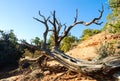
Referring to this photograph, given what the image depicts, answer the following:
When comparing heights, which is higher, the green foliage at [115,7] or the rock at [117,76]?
the green foliage at [115,7]

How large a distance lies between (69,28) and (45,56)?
2115 millimetres

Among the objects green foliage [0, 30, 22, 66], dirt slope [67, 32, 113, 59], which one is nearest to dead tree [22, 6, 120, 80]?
dirt slope [67, 32, 113, 59]

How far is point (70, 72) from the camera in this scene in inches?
495

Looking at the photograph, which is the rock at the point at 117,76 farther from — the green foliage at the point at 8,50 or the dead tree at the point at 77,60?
the green foliage at the point at 8,50

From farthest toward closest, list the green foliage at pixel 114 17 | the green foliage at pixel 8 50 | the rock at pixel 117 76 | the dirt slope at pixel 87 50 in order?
the green foliage at pixel 8 50 → the dirt slope at pixel 87 50 → the green foliage at pixel 114 17 → the rock at pixel 117 76

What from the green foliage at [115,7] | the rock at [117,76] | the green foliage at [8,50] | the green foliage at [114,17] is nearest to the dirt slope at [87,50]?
the green foliage at [114,17]

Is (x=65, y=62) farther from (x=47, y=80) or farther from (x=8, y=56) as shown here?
(x=8, y=56)

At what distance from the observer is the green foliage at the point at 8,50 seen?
96.2 ft

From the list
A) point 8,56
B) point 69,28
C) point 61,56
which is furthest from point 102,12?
point 8,56

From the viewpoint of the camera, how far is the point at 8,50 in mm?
30297

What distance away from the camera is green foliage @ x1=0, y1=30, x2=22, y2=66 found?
2933cm

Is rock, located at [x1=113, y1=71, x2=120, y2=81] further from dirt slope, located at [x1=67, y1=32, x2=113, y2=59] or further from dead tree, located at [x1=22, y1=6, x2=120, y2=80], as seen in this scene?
dirt slope, located at [x1=67, y1=32, x2=113, y2=59]

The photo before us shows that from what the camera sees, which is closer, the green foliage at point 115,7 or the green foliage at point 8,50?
the green foliage at point 115,7

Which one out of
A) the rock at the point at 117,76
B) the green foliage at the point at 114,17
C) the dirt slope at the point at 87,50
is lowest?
the rock at the point at 117,76
